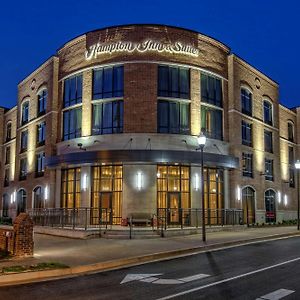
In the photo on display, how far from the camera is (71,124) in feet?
105

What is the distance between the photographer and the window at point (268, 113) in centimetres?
3931

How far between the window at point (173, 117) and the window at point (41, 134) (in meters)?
11.7

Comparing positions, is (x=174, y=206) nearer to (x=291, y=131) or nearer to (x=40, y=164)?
(x=40, y=164)

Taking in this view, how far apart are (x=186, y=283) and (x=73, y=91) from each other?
24450mm

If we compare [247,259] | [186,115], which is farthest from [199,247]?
[186,115]

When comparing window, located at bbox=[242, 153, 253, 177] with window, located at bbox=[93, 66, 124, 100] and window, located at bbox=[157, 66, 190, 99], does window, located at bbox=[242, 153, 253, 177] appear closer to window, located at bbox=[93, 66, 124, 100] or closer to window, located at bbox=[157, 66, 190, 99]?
window, located at bbox=[157, 66, 190, 99]

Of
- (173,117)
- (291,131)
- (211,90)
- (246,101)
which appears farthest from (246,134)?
(291,131)

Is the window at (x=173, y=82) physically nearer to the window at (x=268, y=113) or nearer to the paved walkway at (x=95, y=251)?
the window at (x=268, y=113)

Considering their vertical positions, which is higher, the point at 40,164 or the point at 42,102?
the point at 42,102

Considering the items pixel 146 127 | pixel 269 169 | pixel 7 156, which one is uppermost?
pixel 7 156

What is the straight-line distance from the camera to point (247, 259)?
1421 cm

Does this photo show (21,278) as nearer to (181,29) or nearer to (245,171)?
(181,29)

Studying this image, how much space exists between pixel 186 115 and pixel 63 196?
11.2 metres

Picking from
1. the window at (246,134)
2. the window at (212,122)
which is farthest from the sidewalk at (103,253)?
the window at (246,134)
